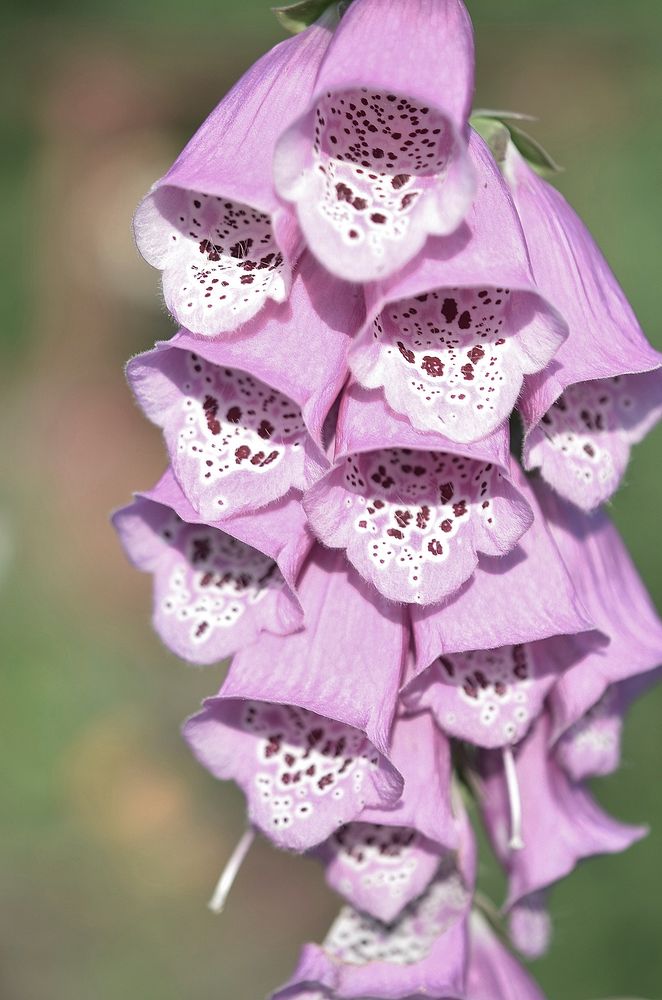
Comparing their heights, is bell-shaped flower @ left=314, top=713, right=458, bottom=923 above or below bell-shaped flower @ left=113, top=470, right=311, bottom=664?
below

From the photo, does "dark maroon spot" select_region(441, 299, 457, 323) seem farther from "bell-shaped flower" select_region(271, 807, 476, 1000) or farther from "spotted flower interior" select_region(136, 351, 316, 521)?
"bell-shaped flower" select_region(271, 807, 476, 1000)

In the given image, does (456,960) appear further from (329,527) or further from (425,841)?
(329,527)

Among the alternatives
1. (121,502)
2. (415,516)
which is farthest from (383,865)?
(121,502)

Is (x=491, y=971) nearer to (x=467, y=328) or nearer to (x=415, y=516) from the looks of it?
(x=415, y=516)

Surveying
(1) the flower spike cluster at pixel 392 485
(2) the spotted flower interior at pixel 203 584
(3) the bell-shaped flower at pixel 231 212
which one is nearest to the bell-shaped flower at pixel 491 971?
(1) the flower spike cluster at pixel 392 485

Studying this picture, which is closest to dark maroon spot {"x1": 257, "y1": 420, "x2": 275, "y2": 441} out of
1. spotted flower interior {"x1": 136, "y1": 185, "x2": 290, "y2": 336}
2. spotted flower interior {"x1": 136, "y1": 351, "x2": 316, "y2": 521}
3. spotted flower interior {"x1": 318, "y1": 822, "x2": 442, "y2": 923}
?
spotted flower interior {"x1": 136, "y1": 351, "x2": 316, "y2": 521}

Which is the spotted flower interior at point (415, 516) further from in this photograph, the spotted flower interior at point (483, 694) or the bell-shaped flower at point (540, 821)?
the bell-shaped flower at point (540, 821)

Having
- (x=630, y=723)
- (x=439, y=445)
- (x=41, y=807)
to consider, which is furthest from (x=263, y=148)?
(x=41, y=807)
